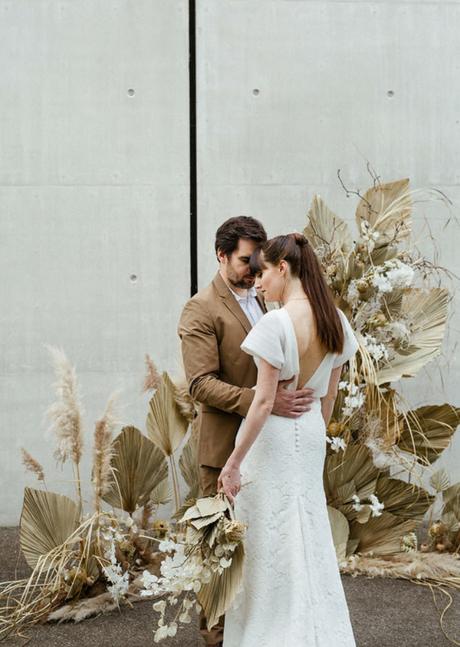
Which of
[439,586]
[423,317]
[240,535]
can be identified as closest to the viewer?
[240,535]

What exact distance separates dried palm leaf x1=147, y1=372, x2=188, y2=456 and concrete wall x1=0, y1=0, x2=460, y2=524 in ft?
3.18

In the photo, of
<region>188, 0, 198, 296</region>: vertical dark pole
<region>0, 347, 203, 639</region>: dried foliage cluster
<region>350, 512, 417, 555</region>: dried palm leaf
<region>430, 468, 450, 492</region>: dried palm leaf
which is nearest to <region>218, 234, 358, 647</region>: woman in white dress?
<region>0, 347, 203, 639</region>: dried foliage cluster

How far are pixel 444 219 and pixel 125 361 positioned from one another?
196cm

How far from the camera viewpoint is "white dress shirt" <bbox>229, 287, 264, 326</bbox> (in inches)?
121

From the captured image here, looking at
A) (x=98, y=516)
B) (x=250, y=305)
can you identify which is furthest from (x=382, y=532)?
(x=250, y=305)

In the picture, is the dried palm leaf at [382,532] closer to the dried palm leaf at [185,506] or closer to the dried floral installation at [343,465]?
the dried floral installation at [343,465]

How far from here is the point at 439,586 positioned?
3.93 metres

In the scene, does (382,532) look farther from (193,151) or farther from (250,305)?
(193,151)

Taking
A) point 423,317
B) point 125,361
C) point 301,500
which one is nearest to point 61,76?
point 125,361

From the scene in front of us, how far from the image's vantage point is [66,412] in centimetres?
351

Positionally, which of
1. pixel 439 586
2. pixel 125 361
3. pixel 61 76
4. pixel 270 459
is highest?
pixel 61 76

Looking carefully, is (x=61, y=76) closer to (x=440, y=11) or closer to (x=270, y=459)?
(x=440, y=11)

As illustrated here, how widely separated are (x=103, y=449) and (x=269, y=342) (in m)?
1.31

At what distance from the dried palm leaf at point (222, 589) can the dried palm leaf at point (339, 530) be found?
1.35m
